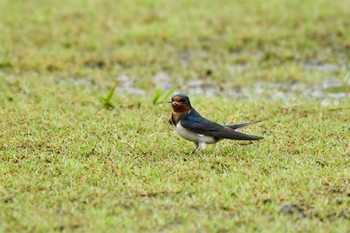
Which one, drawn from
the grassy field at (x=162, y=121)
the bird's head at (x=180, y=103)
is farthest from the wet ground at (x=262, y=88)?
the bird's head at (x=180, y=103)

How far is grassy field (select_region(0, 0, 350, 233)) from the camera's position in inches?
192

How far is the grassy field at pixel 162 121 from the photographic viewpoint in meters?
4.88

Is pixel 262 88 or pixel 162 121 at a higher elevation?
pixel 162 121

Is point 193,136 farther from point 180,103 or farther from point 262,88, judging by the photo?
point 262,88

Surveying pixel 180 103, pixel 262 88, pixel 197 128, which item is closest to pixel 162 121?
pixel 180 103

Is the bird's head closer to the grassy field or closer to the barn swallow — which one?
the barn swallow

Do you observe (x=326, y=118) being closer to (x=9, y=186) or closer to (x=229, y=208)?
(x=229, y=208)

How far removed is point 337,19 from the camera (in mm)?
11945

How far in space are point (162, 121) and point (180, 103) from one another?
1.46 m

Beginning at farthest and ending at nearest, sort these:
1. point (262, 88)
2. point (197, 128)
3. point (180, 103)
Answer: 1. point (262, 88)
2. point (180, 103)
3. point (197, 128)

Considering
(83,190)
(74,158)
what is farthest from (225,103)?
(83,190)

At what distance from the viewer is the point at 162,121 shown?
758 cm

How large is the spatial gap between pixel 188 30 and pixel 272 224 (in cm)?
749

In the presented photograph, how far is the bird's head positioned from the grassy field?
0.43 metres
